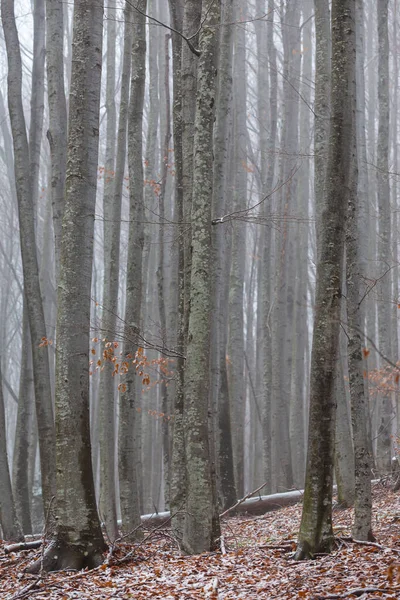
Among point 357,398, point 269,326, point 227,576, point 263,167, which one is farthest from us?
point 263,167

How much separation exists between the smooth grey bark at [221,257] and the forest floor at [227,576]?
Result: 2199mm

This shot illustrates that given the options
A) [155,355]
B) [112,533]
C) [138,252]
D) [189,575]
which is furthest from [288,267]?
[189,575]

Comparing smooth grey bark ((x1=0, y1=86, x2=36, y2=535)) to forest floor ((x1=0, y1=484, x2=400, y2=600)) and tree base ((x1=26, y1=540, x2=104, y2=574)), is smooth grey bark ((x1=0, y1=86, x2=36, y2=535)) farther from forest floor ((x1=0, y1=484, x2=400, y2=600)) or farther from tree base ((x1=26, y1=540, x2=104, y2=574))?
tree base ((x1=26, y1=540, x2=104, y2=574))

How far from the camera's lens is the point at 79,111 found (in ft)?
22.8

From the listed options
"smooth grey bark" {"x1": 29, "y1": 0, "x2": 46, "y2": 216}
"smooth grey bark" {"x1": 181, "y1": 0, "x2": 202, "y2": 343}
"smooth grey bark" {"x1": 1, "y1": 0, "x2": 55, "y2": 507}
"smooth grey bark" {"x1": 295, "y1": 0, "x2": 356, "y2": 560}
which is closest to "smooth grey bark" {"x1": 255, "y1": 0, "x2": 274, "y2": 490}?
"smooth grey bark" {"x1": 29, "y1": 0, "x2": 46, "y2": 216}

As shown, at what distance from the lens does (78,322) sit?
22.0ft

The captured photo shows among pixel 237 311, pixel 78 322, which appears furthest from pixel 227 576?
pixel 237 311

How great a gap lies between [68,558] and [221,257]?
16.0 feet

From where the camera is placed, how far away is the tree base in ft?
20.7

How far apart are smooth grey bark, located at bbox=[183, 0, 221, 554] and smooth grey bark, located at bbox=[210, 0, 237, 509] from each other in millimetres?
1296

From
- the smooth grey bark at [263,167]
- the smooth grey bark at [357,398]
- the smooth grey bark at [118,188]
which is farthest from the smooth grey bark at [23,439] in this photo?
the smooth grey bark at [357,398]

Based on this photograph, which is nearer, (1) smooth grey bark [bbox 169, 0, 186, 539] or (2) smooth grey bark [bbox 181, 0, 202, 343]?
(2) smooth grey bark [bbox 181, 0, 202, 343]

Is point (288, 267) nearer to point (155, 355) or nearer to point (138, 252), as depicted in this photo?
point (155, 355)

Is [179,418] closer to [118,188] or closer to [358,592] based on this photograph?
[358,592]
